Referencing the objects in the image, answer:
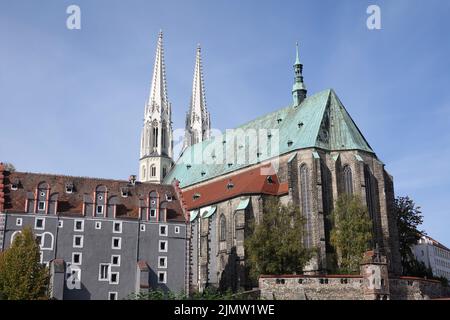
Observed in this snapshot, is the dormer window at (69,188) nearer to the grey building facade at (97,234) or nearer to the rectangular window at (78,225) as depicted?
the grey building facade at (97,234)

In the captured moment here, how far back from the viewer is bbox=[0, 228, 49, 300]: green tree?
40638 millimetres

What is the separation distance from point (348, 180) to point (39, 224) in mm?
34611

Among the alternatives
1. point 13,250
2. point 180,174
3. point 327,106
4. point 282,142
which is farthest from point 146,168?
point 13,250

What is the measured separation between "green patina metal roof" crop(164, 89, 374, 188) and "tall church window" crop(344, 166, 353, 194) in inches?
103

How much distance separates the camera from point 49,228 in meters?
47.7

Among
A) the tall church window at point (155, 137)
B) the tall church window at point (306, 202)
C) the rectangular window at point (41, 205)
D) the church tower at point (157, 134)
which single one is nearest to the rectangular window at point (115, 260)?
the rectangular window at point (41, 205)

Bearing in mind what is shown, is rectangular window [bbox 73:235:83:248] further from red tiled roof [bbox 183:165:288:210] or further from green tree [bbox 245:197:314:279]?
red tiled roof [bbox 183:165:288:210]

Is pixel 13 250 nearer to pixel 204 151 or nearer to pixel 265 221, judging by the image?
pixel 265 221

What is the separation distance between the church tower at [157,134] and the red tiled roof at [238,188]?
1478cm

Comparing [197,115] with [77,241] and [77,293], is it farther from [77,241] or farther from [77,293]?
[77,293]

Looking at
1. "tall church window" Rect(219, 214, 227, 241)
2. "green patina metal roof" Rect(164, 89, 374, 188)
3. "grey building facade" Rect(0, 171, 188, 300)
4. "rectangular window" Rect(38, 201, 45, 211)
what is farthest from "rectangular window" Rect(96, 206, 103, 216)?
"green patina metal roof" Rect(164, 89, 374, 188)

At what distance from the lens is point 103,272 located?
47625 mm

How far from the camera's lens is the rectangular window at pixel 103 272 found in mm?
47344
